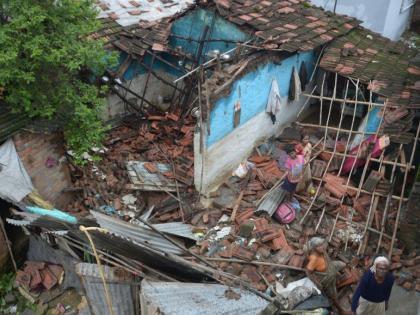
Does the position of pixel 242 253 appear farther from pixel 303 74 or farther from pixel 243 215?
pixel 303 74

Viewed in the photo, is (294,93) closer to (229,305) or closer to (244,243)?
(244,243)

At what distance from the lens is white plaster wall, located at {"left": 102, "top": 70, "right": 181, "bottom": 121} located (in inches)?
461

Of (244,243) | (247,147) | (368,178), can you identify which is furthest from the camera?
(247,147)

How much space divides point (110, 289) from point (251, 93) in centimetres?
593

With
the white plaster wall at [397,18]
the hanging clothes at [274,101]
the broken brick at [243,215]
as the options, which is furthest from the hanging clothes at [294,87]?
the white plaster wall at [397,18]

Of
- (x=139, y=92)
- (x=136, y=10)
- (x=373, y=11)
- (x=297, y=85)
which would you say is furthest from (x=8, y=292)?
(x=373, y=11)

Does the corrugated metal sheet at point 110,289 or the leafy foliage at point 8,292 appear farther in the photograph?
the leafy foliage at point 8,292

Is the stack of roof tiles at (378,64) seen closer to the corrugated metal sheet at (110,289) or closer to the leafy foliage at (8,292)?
the corrugated metal sheet at (110,289)

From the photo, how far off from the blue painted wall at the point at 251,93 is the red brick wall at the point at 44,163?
11.0 feet

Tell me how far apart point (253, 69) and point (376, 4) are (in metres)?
6.86

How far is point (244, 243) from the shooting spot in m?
8.45

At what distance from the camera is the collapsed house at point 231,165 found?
5930mm

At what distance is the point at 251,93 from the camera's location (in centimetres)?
993

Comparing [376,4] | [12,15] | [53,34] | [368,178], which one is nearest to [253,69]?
[368,178]
